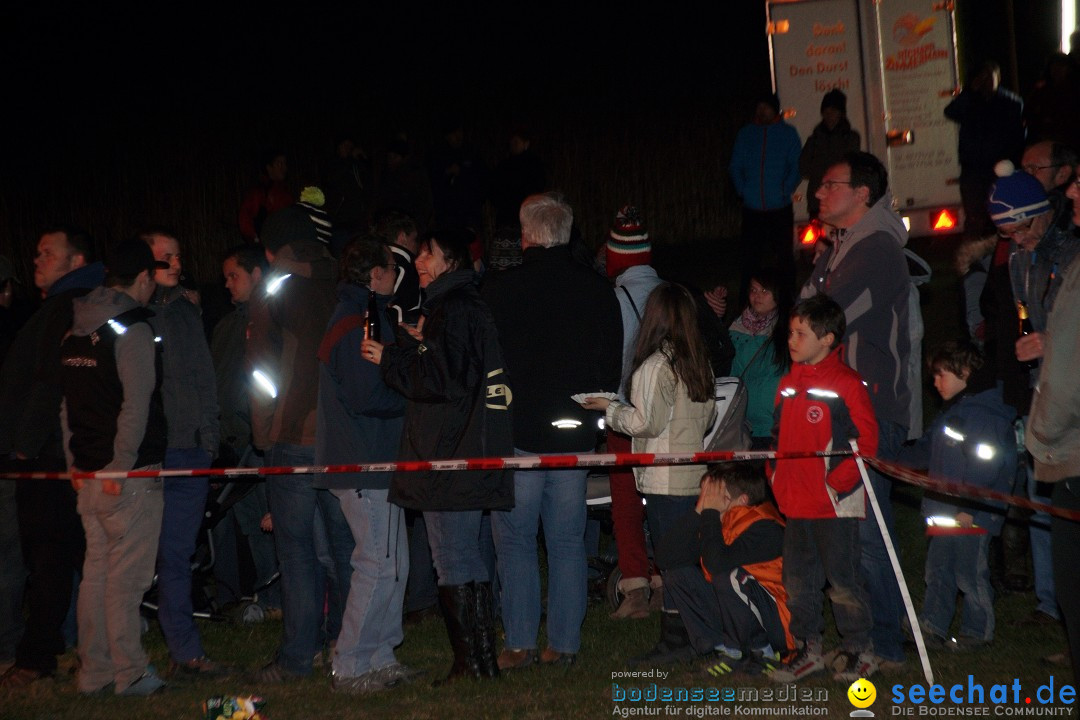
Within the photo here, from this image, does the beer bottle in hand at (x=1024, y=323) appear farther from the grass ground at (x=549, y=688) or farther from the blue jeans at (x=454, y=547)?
the blue jeans at (x=454, y=547)

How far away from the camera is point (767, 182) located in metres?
12.7

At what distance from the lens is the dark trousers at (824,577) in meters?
6.00

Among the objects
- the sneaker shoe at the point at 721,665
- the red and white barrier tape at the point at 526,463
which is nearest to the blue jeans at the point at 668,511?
the red and white barrier tape at the point at 526,463

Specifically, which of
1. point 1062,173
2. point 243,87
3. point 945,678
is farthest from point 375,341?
point 243,87

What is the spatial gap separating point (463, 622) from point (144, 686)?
174cm

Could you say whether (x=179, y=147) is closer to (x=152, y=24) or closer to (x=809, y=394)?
(x=152, y=24)

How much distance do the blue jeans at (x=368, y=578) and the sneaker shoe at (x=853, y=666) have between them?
7.30ft

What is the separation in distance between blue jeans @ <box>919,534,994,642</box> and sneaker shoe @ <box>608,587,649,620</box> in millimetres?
1659

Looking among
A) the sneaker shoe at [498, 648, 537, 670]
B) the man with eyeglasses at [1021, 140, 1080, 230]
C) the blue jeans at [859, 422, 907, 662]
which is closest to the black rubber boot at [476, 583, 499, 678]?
the sneaker shoe at [498, 648, 537, 670]

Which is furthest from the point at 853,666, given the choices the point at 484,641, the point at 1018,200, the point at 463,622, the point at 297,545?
the point at 297,545

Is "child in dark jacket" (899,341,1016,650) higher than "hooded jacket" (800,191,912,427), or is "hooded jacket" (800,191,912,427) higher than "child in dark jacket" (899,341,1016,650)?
"hooded jacket" (800,191,912,427)

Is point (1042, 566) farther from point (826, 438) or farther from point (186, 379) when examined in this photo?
point (186, 379)

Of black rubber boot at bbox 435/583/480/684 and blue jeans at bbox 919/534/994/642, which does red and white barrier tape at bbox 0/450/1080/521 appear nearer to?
blue jeans at bbox 919/534/994/642

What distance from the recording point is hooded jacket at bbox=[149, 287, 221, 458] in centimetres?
684
